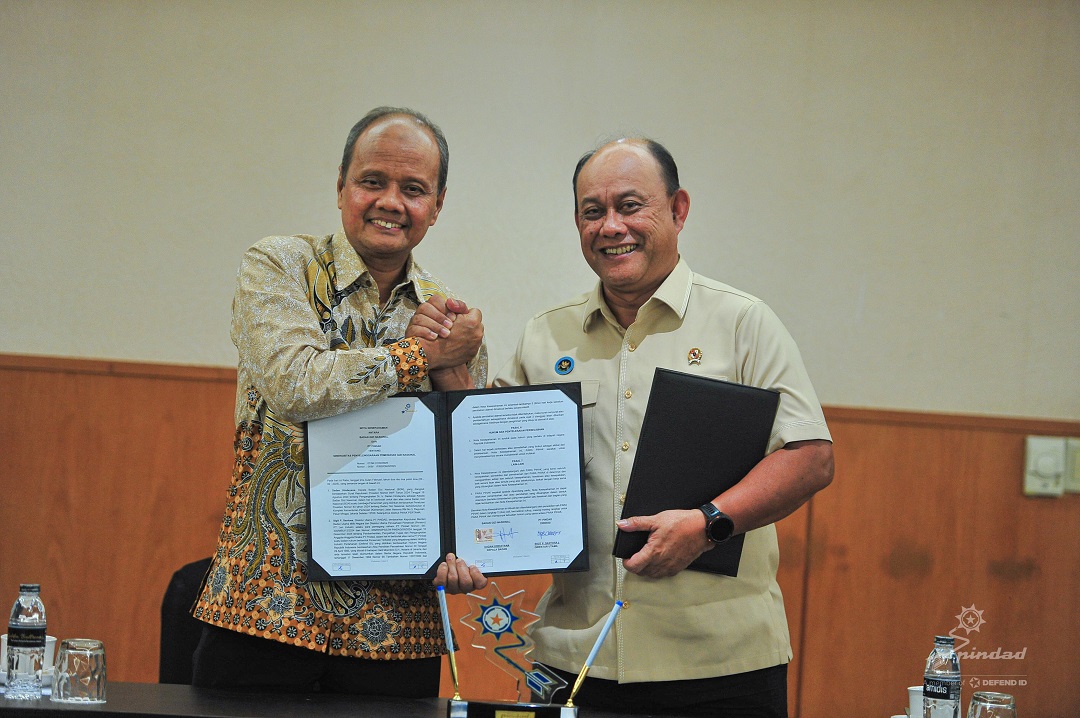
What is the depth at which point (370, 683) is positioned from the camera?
1889mm

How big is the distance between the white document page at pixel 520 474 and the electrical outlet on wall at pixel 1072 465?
258cm

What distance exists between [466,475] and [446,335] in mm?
282

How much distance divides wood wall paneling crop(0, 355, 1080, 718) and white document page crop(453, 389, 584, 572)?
1.68m

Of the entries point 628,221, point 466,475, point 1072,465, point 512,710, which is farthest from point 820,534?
point 512,710

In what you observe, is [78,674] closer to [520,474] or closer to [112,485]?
[520,474]

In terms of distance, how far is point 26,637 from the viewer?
170cm

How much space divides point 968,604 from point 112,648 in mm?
3175

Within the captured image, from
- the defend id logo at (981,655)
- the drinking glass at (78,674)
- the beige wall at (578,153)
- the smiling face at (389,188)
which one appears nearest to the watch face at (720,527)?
the smiling face at (389,188)

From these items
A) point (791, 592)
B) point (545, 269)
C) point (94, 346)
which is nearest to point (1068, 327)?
point (791, 592)

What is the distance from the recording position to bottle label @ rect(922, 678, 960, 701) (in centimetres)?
166

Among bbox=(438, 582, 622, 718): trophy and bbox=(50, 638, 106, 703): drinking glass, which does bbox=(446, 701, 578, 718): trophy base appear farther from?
bbox=(50, 638, 106, 703): drinking glass

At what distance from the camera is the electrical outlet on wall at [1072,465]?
3.66 m

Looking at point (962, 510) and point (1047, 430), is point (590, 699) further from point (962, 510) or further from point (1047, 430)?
point (1047, 430)

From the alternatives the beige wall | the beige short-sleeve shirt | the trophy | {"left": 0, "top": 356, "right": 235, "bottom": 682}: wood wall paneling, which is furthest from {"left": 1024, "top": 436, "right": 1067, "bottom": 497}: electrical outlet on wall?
{"left": 0, "top": 356, "right": 235, "bottom": 682}: wood wall paneling
